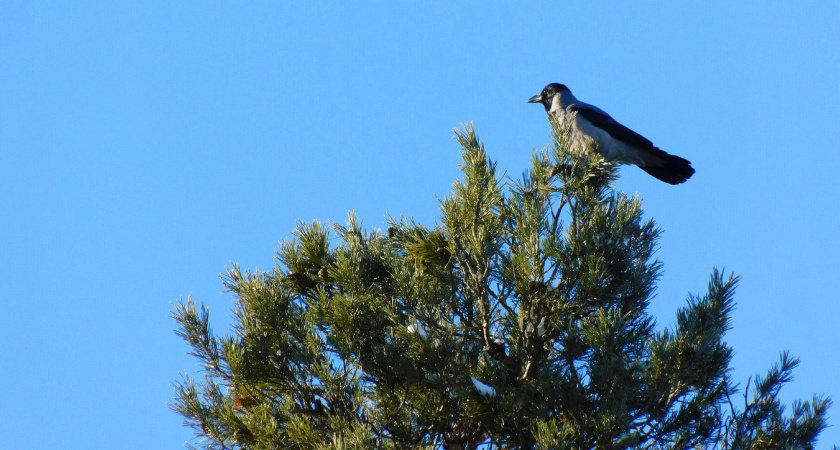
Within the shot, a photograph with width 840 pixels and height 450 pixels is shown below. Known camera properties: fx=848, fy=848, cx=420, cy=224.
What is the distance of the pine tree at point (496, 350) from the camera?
448 cm

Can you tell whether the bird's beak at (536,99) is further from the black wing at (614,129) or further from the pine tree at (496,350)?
the pine tree at (496,350)

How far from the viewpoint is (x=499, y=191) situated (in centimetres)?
506

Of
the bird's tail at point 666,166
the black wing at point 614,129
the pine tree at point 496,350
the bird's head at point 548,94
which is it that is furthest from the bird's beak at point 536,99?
the pine tree at point 496,350

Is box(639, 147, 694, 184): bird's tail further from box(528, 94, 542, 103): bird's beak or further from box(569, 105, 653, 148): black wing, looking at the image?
box(528, 94, 542, 103): bird's beak

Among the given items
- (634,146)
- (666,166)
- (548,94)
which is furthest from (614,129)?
(548,94)

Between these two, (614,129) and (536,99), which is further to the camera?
(536,99)

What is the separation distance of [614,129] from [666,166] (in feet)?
2.04

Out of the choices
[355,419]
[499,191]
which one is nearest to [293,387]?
[355,419]

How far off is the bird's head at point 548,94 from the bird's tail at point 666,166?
2.59m

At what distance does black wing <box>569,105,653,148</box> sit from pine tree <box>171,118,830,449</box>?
10.7 ft

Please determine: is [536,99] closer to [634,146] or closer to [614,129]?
[614,129]

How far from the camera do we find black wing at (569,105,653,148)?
8.28m

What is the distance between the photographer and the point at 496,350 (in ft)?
16.3

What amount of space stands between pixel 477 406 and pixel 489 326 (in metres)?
0.55
